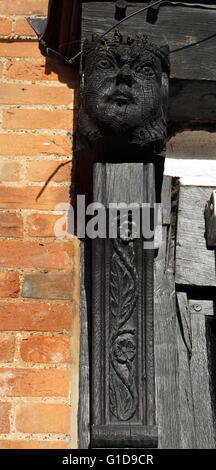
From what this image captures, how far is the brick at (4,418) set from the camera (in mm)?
1889

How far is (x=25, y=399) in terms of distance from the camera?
6.31ft

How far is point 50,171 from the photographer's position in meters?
2.20

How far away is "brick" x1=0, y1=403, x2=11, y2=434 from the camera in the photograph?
1889 millimetres

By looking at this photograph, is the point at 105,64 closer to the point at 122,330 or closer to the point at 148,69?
the point at 148,69

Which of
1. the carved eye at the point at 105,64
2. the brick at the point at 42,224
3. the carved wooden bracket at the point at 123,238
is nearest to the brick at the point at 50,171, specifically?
the brick at the point at 42,224

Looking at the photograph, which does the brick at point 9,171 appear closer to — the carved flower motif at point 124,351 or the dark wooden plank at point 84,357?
the dark wooden plank at point 84,357

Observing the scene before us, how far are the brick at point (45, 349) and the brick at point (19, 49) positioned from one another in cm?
87

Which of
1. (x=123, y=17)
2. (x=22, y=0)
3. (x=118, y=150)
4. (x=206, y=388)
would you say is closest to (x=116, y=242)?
(x=118, y=150)

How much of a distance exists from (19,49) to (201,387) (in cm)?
111

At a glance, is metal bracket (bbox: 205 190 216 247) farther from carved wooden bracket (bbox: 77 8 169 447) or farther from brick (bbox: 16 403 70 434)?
brick (bbox: 16 403 70 434)

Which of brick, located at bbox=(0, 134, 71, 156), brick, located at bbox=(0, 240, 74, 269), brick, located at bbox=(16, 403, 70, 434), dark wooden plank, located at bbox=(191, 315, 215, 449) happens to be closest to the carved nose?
brick, located at bbox=(0, 134, 71, 156)
